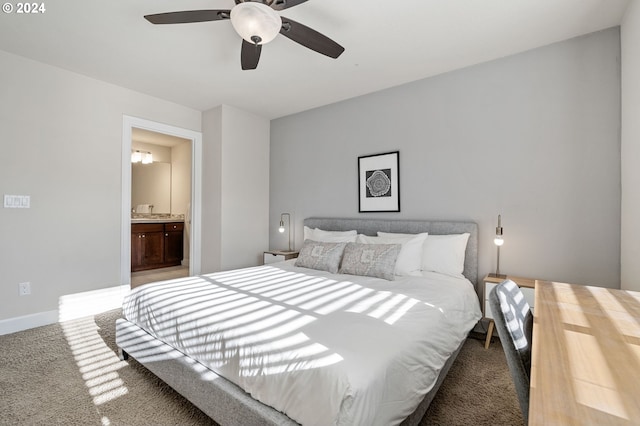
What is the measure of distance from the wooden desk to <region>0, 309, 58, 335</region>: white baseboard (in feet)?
13.5

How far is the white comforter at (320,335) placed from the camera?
116 centimetres

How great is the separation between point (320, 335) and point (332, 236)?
6.97 ft

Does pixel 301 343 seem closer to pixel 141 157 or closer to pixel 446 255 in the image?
pixel 446 255

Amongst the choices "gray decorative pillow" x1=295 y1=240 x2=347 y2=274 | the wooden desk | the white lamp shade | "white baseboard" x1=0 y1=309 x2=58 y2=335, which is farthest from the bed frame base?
the white lamp shade

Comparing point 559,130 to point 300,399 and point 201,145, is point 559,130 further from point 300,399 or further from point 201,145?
point 201,145

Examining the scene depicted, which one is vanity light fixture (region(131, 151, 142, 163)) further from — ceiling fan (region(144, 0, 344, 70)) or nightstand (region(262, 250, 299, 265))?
ceiling fan (region(144, 0, 344, 70))

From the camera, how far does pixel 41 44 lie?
105 inches

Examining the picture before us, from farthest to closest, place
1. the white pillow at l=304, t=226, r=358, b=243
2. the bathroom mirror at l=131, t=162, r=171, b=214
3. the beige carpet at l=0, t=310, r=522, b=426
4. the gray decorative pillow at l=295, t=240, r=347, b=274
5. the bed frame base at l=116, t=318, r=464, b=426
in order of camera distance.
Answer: the bathroom mirror at l=131, t=162, r=171, b=214, the white pillow at l=304, t=226, r=358, b=243, the gray decorative pillow at l=295, t=240, r=347, b=274, the beige carpet at l=0, t=310, r=522, b=426, the bed frame base at l=116, t=318, r=464, b=426

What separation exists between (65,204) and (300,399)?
3.44 metres

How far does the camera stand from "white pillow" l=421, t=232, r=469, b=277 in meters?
2.74

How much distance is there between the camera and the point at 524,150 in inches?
106

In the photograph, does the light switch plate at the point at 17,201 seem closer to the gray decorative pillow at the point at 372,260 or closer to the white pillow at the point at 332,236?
the white pillow at the point at 332,236

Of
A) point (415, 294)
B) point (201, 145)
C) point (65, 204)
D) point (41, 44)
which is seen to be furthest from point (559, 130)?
point (65, 204)

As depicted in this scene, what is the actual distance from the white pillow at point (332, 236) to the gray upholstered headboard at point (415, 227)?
17 cm
